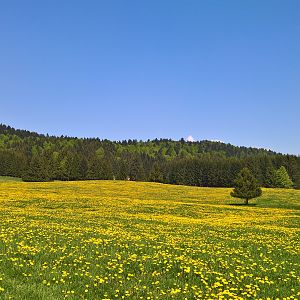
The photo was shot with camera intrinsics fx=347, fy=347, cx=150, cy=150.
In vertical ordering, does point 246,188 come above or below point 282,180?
below

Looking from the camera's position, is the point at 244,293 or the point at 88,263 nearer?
the point at 244,293

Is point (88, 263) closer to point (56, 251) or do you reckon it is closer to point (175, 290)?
point (56, 251)

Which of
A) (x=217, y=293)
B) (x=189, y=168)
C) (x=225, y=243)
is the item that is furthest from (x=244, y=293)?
(x=189, y=168)

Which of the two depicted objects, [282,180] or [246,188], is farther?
[282,180]

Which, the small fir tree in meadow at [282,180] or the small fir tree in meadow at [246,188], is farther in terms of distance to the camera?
the small fir tree in meadow at [282,180]

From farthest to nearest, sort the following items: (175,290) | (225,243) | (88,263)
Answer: (225,243) → (88,263) → (175,290)

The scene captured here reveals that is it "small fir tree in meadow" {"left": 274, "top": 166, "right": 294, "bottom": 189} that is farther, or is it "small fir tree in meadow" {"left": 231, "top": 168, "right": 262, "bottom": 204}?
"small fir tree in meadow" {"left": 274, "top": 166, "right": 294, "bottom": 189}

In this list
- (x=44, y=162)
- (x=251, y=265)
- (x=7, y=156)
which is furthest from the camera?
(x=7, y=156)

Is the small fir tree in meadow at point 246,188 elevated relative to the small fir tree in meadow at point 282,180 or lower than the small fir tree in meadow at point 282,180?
lower

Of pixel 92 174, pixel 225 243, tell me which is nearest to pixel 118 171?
pixel 92 174

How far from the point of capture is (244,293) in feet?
29.4

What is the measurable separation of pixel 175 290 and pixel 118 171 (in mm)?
162513

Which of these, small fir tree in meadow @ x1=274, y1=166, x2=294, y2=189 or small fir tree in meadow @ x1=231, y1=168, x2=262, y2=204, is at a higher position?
small fir tree in meadow @ x1=274, y1=166, x2=294, y2=189

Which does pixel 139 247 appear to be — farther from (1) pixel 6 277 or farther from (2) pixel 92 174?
(2) pixel 92 174
